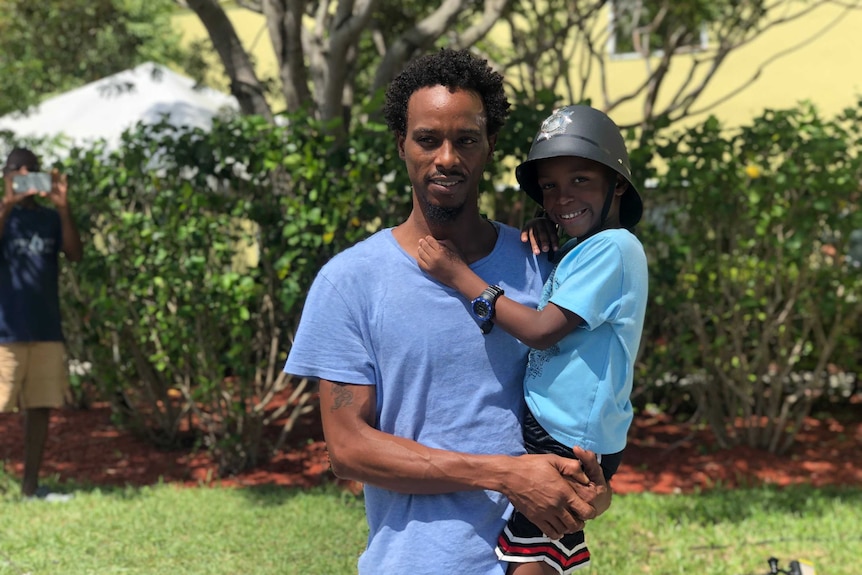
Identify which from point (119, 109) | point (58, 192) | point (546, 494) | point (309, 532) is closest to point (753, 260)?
point (309, 532)

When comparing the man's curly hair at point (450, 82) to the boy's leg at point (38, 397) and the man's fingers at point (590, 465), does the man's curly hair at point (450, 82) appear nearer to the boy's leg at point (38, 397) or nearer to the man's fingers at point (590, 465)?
the man's fingers at point (590, 465)

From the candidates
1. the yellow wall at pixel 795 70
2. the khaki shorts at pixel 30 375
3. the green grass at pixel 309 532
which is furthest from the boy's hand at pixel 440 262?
the yellow wall at pixel 795 70

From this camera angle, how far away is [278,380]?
6.38 meters

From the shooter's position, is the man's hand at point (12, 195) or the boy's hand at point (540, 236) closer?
the boy's hand at point (540, 236)

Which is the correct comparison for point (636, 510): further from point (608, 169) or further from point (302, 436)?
point (608, 169)

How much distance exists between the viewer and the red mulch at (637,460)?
6.32m

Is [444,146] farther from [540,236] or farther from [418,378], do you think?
[418,378]

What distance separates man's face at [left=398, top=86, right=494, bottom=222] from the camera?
2.07 meters

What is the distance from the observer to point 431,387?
6.71 ft

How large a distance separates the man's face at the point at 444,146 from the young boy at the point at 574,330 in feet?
0.34

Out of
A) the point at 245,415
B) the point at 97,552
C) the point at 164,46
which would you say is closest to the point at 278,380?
the point at 245,415

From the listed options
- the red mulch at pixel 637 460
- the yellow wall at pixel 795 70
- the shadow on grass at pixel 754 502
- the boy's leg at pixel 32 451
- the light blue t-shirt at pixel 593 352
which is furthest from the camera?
the yellow wall at pixel 795 70

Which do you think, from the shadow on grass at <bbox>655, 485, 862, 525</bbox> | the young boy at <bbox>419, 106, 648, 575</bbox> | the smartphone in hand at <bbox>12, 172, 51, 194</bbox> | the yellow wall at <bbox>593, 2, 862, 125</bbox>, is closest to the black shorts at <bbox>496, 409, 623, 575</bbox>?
the young boy at <bbox>419, 106, 648, 575</bbox>

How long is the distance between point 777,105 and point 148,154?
11.2m
